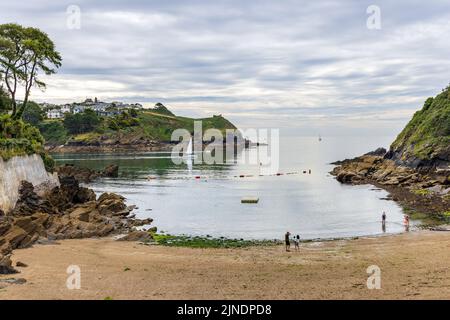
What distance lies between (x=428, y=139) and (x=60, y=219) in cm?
7700

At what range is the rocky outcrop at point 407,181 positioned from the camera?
64.7 m

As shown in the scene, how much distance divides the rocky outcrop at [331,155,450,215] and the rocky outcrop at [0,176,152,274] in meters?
37.8

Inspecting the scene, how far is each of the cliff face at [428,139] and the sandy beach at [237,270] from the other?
164 feet

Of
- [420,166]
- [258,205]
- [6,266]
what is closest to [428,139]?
[420,166]

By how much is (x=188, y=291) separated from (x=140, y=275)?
502cm

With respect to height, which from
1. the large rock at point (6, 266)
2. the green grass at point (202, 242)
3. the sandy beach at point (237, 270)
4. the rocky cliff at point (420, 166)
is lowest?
the green grass at point (202, 242)

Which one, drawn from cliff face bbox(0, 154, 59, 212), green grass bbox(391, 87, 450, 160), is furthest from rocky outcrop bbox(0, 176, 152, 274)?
green grass bbox(391, 87, 450, 160)

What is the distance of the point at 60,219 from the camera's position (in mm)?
46406

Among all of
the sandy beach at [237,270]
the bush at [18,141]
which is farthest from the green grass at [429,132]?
the bush at [18,141]

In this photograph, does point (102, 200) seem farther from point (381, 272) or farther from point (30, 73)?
point (381, 272)

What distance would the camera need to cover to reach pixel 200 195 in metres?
82.7

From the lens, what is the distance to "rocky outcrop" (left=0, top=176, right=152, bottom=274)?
37.1 metres

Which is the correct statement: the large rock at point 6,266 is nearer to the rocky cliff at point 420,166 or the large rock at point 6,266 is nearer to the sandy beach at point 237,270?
the sandy beach at point 237,270

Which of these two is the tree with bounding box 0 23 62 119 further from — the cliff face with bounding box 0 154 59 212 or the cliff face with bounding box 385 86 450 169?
the cliff face with bounding box 385 86 450 169
